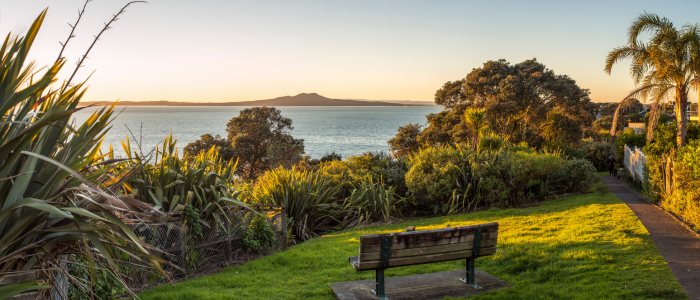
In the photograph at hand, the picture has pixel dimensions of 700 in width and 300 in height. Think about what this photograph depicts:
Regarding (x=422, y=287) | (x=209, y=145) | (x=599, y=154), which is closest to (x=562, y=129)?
(x=599, y=154)

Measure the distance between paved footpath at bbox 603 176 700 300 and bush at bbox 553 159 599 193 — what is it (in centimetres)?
400

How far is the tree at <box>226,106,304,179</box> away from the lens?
32781 millimetres

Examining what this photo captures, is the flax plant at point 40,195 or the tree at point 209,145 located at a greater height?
the flax plant at point 40,195

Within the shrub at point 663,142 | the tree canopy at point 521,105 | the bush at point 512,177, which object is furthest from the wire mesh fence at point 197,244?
the tree canopy at point 521,105

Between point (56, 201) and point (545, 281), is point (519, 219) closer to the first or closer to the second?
point (545, 281)

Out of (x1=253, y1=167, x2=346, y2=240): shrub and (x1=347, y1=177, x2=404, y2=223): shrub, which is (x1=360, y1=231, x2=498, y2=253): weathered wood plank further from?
(x1=347, y1=177, x2=404, y2=223): shrub

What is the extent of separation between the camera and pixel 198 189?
5.96m

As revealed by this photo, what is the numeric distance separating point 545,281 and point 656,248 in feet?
6.56

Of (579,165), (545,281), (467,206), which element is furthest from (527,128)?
(545,281)

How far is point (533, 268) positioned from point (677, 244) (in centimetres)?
245

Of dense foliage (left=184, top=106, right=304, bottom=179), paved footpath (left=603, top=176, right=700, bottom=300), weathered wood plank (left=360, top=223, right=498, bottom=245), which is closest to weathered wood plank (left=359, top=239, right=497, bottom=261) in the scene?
weathered wood plank (left=360, top=223, right=498, bottom=245)

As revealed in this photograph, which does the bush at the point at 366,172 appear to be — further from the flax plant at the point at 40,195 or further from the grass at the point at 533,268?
the flax plant at the point at 40,195

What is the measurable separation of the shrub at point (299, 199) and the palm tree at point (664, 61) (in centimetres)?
1204

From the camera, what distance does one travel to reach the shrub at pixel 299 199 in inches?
355
